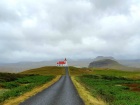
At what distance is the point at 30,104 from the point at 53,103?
3.08 metres

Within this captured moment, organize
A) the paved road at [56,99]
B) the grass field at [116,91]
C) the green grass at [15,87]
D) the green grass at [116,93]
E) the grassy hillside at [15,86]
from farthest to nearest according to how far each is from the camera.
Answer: the grassy hillside at [15,86]
the green grass at [15,87]
the grass field at [116,91]
the green grass at [116,93]
the paved road at [56,99]

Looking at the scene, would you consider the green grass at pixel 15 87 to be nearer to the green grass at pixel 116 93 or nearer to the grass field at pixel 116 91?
the grass field at pixel 116 91

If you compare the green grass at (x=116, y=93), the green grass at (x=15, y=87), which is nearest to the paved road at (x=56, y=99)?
the green grass at (x=15, y=87)

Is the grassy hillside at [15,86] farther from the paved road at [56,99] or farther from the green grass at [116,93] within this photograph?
the green grass at [116,93]

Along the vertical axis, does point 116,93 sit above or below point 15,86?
below

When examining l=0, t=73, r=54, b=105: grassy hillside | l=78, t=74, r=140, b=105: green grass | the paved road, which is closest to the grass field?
l=78, t=74, r=140, b=105: green grass

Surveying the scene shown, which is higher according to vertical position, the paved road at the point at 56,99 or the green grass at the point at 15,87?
the green grass at the point at 15,87

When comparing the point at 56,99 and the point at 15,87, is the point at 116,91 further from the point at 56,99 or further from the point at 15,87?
the point at 15,87

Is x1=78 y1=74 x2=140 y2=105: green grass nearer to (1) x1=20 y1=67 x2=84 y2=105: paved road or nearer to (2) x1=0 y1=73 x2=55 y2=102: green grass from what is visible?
(1) x1=20 y1=67 x2=84 y2=105: paved road

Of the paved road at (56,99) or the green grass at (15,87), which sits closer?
the paved road at (56,99)

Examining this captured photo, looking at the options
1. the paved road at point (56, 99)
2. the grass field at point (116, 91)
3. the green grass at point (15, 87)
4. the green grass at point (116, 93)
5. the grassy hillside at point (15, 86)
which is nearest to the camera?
the paved road at point (56, 99)

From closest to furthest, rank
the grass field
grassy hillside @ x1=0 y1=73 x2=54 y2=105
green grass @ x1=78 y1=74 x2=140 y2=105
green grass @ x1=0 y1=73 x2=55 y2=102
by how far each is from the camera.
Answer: green grass @ x1=78 y1=74 x2=140 y2=105 < the grass field < green grass @ x1=0 y1=73 x2=55 y2=102 < grassy hillside @ x1=0 y1=73 x2=54 y2=105

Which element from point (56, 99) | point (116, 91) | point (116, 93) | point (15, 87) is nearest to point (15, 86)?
point (15, 87)

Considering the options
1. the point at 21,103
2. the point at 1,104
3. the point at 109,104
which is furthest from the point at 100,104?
the point at 1,104
